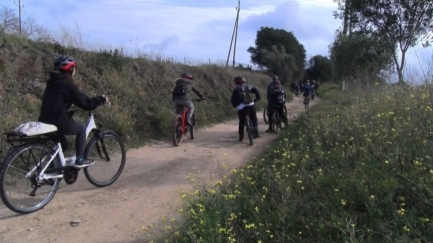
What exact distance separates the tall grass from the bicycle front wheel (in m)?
2.23

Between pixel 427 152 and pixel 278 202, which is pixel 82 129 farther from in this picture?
pixel 427 152

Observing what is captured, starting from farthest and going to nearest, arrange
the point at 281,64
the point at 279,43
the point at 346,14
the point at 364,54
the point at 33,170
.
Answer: the point at 279,43
the point at 281,64
the point at 364,54
the point at 346,14
the point at 33,170

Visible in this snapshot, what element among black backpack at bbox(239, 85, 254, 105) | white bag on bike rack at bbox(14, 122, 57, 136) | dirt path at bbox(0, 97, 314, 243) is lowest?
dirt path at bbox(0, 97, 314, 243)

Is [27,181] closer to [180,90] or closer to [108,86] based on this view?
[180,90]

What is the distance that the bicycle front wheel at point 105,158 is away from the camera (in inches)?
249

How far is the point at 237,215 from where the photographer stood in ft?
13.6

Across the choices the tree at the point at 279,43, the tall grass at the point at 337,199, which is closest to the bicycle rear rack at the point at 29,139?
the tall grass at the point at 337,199

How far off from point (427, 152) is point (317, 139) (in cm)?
264

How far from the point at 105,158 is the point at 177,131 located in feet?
11.8

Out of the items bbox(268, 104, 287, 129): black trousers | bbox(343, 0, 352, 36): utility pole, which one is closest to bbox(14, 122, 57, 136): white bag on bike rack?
bbox(268, 104, 287, 129): black trousers

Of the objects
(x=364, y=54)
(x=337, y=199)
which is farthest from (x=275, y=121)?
(x=364, y=54)

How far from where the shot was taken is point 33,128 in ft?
16.7

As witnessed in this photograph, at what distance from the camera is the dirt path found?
15.0 feet

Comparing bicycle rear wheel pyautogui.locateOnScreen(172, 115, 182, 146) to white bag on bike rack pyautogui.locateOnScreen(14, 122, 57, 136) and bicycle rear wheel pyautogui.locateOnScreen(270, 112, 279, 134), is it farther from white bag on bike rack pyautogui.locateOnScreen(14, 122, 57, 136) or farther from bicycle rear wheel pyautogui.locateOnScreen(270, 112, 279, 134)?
white bag on bike rack pyautogui.locateOnScreen(14, 122, 57, 136)
